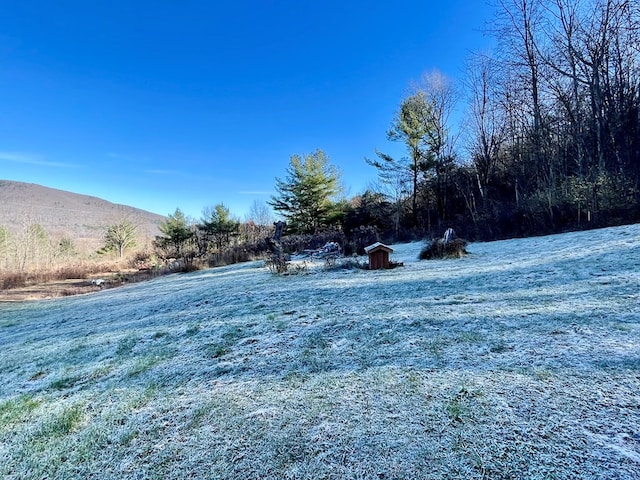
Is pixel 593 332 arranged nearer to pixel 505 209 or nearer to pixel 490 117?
pixel 505 209

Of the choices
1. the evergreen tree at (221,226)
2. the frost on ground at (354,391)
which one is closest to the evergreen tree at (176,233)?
the evergreen tree at (221,226)

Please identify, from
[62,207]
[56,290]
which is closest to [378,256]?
[56,290]

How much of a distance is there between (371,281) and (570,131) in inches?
433

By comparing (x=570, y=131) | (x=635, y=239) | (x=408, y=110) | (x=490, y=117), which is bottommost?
(x=635, y=239)

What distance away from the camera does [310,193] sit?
64.5 feet

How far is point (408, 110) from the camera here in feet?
52.4

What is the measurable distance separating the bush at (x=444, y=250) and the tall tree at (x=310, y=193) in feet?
39.3

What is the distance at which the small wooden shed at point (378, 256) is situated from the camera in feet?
19.5

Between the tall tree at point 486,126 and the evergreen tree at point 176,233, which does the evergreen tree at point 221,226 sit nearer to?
the evergreen tree at point 176,233

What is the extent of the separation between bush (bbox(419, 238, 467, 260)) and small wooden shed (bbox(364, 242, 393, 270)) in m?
1.45

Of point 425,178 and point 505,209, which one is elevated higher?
point 425,178

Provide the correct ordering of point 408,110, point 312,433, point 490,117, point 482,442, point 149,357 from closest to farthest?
point 482,442 → point 312,433 → point 149,357 → point 490,117 → point 408,110

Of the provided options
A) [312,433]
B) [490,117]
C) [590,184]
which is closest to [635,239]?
[590,184]

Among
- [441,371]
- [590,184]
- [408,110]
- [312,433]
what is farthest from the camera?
[408,110]
